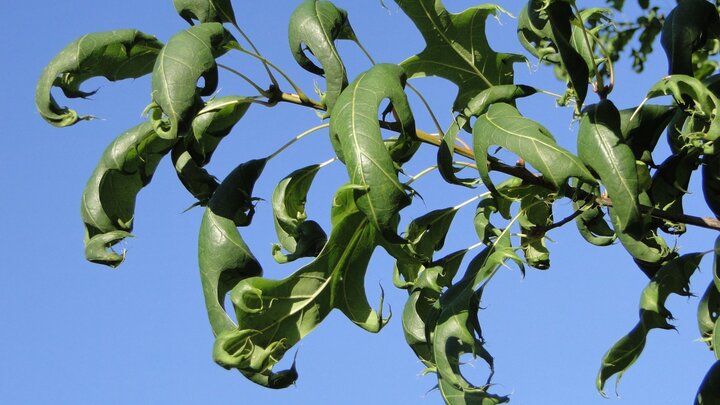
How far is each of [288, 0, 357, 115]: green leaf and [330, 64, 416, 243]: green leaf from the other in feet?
0.26

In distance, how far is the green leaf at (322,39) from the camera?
1715 mm

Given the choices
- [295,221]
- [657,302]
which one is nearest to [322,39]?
[295,221]

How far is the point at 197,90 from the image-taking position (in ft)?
5.57

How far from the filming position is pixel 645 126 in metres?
1.95

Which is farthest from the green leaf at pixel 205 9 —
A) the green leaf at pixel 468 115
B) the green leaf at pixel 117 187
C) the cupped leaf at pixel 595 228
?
the cupped leaf at pixel 595 228

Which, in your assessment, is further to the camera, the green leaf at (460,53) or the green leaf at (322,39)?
the green leaf at (460,53)

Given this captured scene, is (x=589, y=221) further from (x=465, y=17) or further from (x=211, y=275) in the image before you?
(x=211, y=275)

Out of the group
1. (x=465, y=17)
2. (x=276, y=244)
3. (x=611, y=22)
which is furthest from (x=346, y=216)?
(x=611, y=22)

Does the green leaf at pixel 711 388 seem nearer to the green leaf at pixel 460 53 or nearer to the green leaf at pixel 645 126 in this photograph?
the green leaf at pixel 645 126

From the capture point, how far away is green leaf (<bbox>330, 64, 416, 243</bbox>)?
1532mm

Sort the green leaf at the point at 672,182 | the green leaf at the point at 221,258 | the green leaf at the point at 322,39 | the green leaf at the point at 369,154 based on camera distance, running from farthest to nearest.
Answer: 1. the green leaf at the point at 672,182
2. the green leaf at the point at 221,258
3. the green leaf at the point at 322,39
4. the green leaf at the point at 369,154

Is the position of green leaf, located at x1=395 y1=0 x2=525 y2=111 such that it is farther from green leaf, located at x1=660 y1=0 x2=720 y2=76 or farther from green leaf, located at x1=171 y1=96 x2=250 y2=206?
green leaf, located at x1=171 y1=96 x2=250 y2=206

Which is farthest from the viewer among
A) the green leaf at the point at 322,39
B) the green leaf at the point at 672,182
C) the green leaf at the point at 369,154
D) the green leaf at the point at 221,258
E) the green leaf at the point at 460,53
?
the green leaf at the point at 460,53

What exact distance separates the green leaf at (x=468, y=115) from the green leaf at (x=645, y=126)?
179 mm
